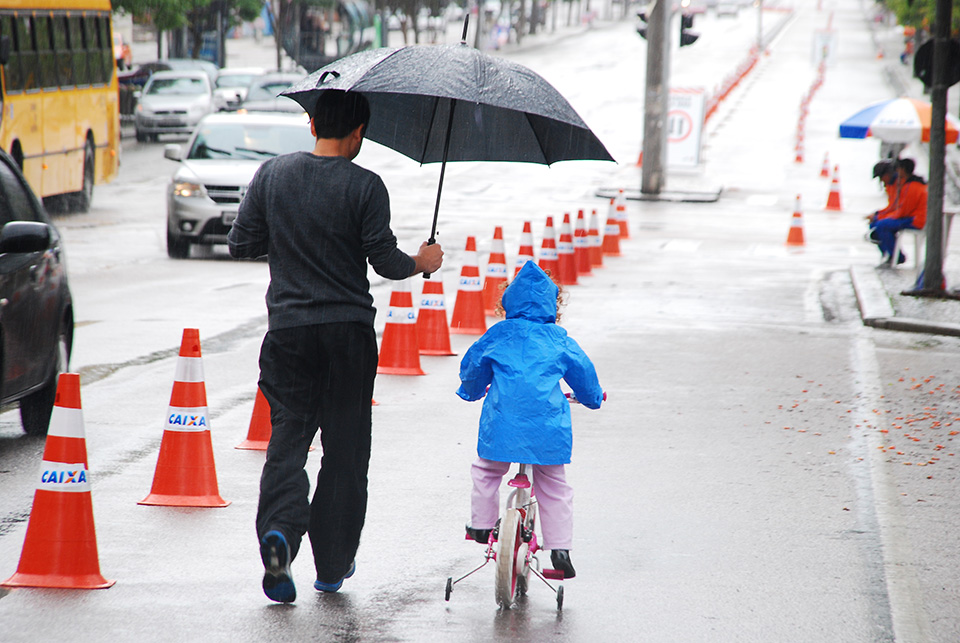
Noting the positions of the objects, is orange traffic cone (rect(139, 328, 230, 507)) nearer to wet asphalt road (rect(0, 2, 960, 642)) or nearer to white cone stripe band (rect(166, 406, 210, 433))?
white cone stripe band (rect(166, 406, 210, 433))

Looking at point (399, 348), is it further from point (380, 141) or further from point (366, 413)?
point (366, 413)

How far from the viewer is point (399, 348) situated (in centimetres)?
1023

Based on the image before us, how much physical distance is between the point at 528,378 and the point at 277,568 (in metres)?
1.12

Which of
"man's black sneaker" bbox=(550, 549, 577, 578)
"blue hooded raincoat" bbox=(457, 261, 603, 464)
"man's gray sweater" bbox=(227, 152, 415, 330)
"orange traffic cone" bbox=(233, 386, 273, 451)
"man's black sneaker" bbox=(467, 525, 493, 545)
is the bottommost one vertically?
"orange traffic cone" bbox=(233, 386, 273, 451)

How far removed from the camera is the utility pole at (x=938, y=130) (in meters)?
14.1

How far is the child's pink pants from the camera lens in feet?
16.7

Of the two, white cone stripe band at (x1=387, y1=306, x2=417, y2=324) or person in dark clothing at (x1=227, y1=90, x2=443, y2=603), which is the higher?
person in dark clothing at (x1=227, y1=90, x2=443, y2=603)

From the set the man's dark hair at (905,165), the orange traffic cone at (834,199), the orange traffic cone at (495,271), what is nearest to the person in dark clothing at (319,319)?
the orange traffic cone at (495,271)

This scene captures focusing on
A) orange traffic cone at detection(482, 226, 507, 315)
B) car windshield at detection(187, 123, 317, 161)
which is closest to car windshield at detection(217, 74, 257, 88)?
car windshield at detection(187, 123, 317, 161)

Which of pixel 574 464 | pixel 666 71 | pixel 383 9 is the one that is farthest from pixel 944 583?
pixel 383 9

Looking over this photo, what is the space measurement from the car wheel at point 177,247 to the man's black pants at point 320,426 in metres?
12.8

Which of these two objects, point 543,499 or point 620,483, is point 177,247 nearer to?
point 620,483

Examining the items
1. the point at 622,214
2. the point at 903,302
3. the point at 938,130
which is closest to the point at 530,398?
the point at 903,302

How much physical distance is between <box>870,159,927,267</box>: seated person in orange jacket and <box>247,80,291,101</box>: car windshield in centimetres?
2120
